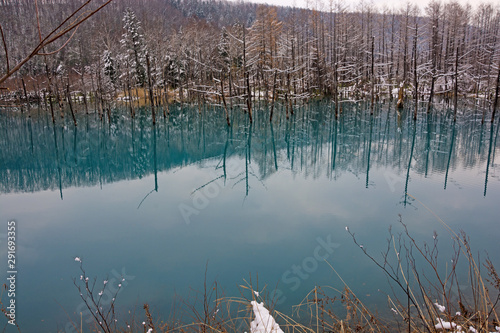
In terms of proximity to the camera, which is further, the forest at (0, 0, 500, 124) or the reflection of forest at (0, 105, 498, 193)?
the forest at (0, 0, 500, 124)

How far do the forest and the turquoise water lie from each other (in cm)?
818

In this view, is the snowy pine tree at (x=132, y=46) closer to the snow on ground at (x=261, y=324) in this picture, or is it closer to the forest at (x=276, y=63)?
the forest at (x=276, y=63)

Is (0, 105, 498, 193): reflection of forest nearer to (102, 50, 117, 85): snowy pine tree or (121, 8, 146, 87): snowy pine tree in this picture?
(121, 8, 146, 87): snowy pine tree

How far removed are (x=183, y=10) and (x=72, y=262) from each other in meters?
126

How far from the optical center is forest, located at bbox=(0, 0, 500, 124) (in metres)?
31.8

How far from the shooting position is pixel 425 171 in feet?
42.3

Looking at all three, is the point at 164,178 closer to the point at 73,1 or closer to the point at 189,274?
the point at 189,274

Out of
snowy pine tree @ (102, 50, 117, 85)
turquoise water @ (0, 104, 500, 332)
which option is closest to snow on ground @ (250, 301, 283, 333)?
turquoise water @ (0, 104, 500, 332)

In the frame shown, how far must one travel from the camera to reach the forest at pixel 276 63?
3175 cm

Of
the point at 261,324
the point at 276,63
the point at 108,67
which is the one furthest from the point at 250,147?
the point at 108,67

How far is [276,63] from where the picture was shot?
129ft

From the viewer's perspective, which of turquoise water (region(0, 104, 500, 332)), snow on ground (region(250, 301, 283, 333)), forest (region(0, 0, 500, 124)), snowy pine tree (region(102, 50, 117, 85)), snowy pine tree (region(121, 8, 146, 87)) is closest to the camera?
snow on ground (region(250, 301, 283, 333))

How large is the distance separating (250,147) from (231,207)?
326 inches

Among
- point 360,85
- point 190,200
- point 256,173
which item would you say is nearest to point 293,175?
point 256,173
